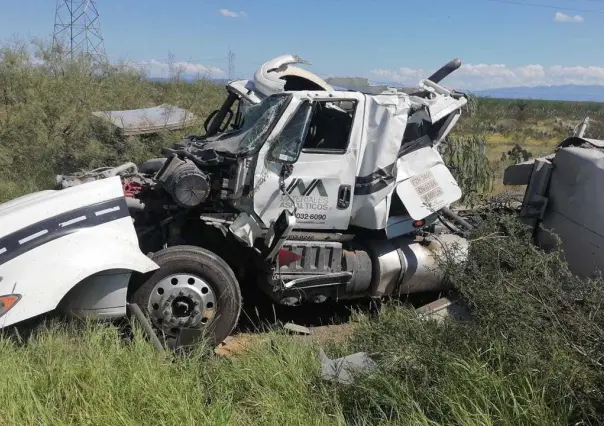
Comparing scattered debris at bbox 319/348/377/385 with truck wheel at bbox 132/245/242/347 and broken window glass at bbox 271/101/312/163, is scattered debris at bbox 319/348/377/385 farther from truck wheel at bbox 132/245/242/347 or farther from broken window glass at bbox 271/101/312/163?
broken window glass at bbox 271/101/312/163

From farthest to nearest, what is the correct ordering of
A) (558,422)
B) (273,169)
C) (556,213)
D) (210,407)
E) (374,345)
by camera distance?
(556,213)
(273,169)
(374,345)
(210,407)
(558,422)

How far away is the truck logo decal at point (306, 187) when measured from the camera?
17.3 feet

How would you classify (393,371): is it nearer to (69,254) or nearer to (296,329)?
(296,329)

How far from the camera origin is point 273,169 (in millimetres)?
5223

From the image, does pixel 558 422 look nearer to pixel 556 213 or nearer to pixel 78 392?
pixel 78 392

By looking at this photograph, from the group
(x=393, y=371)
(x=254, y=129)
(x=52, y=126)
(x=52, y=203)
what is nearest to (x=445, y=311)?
(x=393, y=371)

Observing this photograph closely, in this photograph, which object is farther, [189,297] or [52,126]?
[52,126]

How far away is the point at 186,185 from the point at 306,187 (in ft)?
3.53

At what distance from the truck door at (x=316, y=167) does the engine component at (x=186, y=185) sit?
0.47 meters

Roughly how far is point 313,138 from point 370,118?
1.85 feet

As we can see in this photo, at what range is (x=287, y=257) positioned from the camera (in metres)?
5.37

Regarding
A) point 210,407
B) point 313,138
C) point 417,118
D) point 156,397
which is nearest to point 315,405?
point 210,407

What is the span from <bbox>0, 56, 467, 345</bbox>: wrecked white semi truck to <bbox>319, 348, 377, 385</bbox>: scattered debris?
1.29 meters

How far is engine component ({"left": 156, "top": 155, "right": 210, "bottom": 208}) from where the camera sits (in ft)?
16.4
